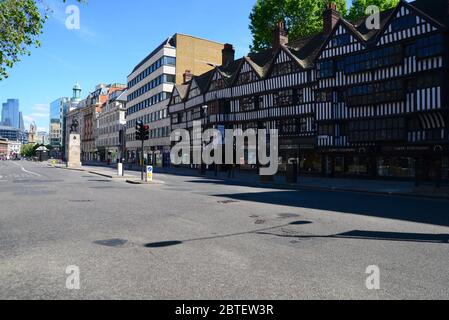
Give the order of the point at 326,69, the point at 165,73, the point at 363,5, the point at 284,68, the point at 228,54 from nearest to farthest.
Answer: the point at 326,69, the point at 284,68, the point at 363,5, the point at 228,54, the point at 165,73

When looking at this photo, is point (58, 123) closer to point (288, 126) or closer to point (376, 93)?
point (288, 126)

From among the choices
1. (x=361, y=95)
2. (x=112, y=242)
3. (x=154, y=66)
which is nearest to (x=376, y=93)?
(x=361, y=95)

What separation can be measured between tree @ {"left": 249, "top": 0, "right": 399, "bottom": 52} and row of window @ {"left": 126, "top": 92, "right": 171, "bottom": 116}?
859 inches

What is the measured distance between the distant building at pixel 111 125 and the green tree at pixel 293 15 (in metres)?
48.9

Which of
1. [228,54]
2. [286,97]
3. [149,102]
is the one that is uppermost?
[228,54]

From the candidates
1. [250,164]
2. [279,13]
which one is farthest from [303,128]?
[279,13]

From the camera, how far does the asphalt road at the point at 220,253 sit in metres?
4.63

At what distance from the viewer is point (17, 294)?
4.39 meters

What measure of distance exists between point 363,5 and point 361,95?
18862mm

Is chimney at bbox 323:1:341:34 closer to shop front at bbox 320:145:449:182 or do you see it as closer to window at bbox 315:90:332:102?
window at bbox 315:90:332:102

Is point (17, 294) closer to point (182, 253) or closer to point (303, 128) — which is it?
point (182, 253)

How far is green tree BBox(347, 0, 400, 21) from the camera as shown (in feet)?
135

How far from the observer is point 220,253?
6.42 m

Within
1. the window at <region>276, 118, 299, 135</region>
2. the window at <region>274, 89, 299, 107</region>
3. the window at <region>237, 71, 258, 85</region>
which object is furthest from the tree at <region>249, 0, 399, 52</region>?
the window at <region>276, 118, 299, 135</region>
